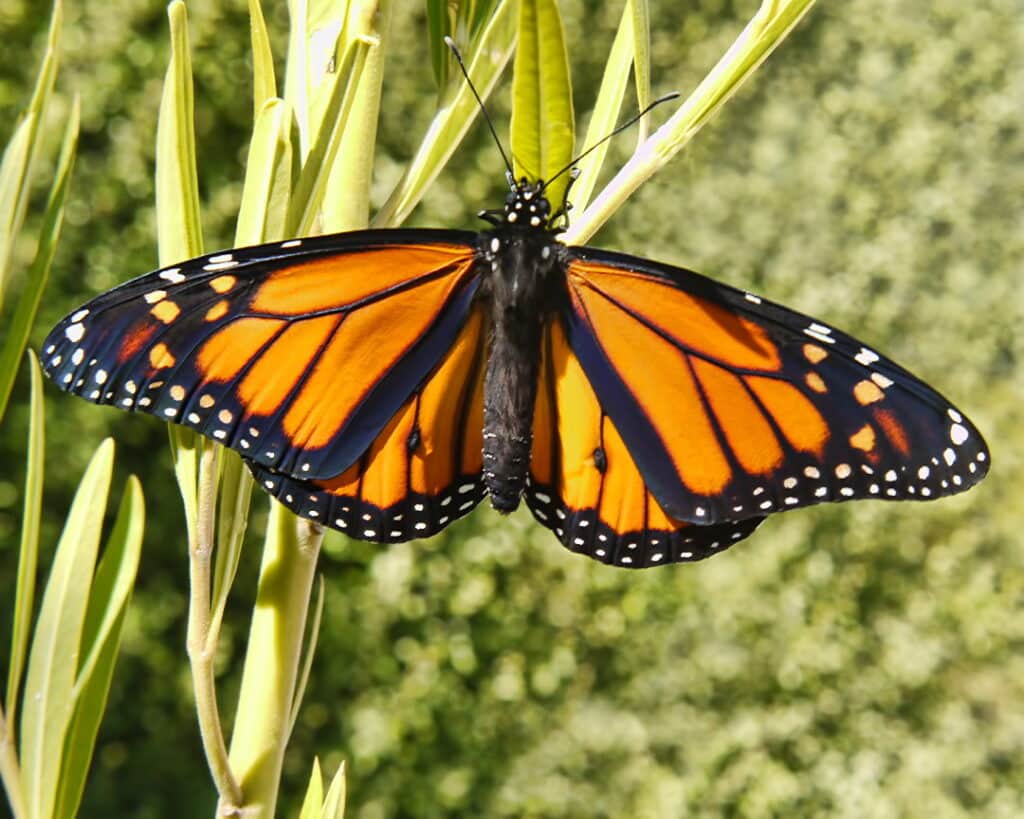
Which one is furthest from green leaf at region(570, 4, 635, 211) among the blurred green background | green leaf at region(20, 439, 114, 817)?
the blurred green background

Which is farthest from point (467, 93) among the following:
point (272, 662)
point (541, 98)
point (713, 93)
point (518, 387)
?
point (272, 662)

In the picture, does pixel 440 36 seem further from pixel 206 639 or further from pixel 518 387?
pixel 206 639

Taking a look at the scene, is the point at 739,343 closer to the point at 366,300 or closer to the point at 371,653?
the point at 366,300

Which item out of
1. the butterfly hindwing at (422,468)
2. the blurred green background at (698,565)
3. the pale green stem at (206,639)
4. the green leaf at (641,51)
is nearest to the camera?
the pale green stem at (206,639)

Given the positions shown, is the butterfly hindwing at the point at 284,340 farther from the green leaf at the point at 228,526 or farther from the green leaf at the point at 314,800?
the green leaf at the point at 314,800

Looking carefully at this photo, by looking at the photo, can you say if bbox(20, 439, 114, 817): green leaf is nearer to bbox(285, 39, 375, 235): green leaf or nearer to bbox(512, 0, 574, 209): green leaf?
bbox(285, 39, 375, 235): green leaf

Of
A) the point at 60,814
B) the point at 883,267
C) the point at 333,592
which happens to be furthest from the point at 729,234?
the point at 60,814

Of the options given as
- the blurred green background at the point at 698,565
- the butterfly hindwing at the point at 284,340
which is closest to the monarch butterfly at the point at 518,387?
the butterfly hindwing at the point at 284,340
